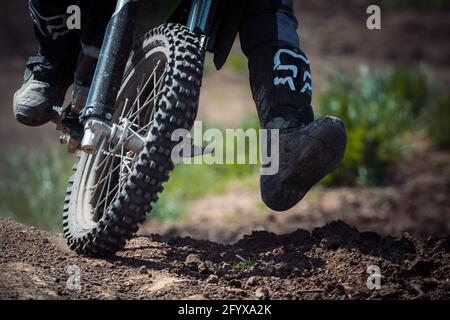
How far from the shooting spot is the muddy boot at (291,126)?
3725mm

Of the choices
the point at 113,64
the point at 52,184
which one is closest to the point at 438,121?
the point at 52,184

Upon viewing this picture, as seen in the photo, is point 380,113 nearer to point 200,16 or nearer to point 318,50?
point 318,50

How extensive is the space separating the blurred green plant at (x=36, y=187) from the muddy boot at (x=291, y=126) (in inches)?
119

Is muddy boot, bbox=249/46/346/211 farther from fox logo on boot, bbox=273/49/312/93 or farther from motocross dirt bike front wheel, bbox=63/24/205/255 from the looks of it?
motocross dirt bike front wheel, bbox=63/24/205/255

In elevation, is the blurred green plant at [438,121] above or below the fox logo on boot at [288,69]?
above

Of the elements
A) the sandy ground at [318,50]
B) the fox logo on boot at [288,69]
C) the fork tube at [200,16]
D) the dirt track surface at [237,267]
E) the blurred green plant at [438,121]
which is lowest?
the dirt track surface at [237,267]

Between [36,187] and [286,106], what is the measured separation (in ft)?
11.9

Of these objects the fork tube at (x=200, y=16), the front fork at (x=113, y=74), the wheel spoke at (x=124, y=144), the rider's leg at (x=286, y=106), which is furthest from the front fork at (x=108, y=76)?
the rider's leg at (x=286, y=106)

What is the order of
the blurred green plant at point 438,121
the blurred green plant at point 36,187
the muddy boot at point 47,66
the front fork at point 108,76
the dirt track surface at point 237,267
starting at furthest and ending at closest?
the blurred green plant at point 438,121
the blurred green plant at point 36,187
the muddy boot at point 47,66
the front fork at point 108,76
the dirt track surface at point 237,267

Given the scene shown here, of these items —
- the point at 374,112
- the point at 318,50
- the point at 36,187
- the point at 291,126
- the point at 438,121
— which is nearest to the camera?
the point at 291,126

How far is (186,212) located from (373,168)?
1.61 meters

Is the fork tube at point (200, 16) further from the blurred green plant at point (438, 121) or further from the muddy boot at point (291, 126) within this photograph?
the blurred green plant at point (438, 121)

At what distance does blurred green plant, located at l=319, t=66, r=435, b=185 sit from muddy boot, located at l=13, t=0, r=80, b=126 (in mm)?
3508

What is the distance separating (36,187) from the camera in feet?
23.1
